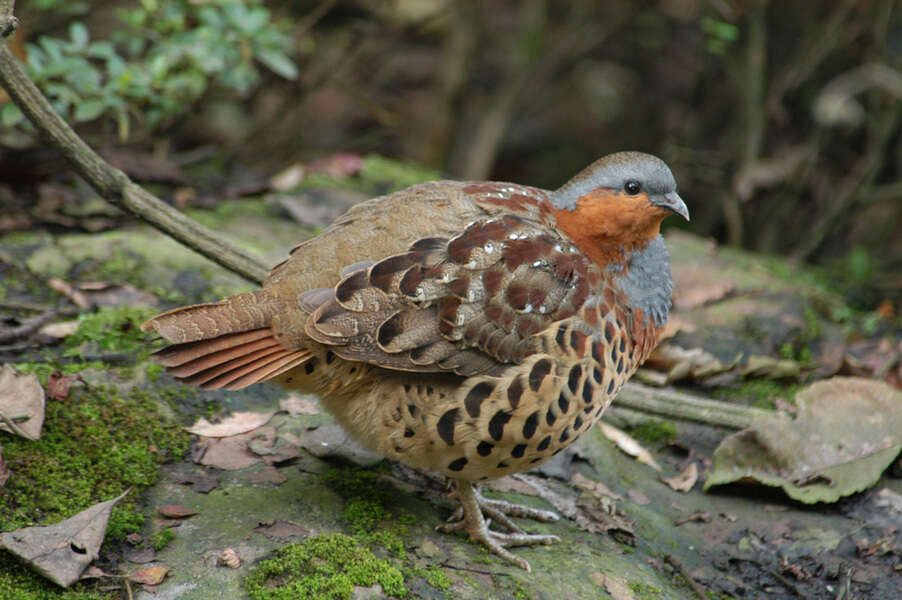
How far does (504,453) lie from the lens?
123 inches

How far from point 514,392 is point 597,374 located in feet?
1.07

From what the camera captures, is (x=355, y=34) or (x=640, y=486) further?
(x=355, y=34)

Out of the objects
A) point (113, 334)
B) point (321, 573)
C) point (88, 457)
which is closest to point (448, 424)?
point (321, 573)

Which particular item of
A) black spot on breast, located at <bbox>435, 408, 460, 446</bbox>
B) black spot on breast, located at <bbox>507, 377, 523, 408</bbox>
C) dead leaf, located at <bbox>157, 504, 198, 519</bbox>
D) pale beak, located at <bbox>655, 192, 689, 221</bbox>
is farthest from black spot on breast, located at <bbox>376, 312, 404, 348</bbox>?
pale beak, located at <bbox>655, 192, 689, 221</bbox>

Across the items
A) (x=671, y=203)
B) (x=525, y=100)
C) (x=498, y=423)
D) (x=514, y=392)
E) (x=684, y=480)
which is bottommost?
(x=684, y=480)

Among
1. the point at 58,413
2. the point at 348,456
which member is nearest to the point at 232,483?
the point at 348,456

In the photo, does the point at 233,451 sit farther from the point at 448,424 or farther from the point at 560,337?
the point at 560,337

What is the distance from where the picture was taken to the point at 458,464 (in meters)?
3.16

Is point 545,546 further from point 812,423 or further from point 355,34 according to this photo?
point 355,34

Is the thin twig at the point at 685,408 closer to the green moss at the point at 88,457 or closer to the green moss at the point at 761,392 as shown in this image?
the green moss at the point at 761,392

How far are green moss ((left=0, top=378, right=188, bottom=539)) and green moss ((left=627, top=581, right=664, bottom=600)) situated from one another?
1722 millimetres

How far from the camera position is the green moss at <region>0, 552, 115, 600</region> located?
101 inches

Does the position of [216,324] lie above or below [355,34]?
below

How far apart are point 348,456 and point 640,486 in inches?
53.6
